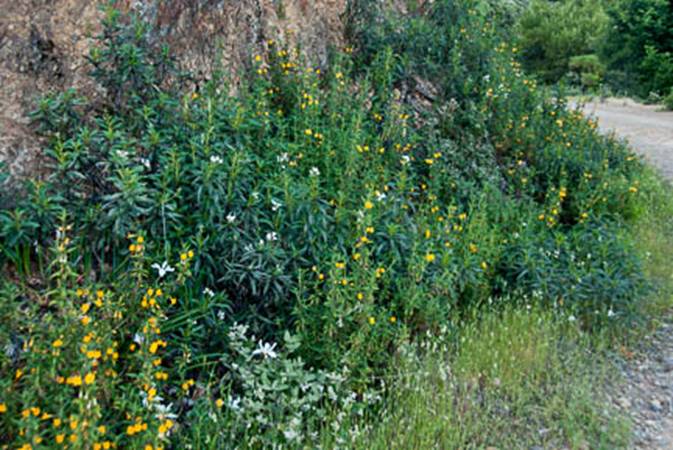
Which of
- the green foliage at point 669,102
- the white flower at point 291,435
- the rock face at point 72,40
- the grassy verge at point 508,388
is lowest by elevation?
the green foliage at point 669,102

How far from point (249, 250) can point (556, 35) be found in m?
20.9

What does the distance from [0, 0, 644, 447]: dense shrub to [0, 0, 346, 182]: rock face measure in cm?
16

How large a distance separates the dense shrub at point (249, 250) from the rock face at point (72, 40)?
0.54 ft

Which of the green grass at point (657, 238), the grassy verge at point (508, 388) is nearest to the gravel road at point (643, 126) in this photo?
the green grass at point (657, 238)

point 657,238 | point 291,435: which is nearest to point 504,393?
point 291,435

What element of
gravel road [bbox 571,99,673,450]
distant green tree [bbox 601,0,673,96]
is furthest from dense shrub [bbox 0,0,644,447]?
distant green tree [bbox 601,0,673,96]

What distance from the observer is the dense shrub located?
2857 mm

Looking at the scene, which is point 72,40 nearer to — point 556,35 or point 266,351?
point 266,351

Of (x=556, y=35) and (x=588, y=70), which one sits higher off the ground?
(x=556, y=35)

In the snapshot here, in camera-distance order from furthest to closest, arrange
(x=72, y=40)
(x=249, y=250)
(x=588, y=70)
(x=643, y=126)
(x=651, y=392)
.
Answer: (x=588, y=70) → (x=643, y=126) → (x=72, y=40) → (x=651, y=392) → (x=249, y=250)

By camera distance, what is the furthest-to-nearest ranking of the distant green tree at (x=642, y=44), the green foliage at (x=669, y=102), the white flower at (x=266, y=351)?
the distant green tree at (x=642, y=44)
the green foliage at (x=669, y=102)
the white flower at (x=266, y=351)

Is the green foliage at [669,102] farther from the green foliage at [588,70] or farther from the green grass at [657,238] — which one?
the green grass at [657,238]

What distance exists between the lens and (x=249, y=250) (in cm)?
349

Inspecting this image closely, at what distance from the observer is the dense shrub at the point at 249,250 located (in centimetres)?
286
